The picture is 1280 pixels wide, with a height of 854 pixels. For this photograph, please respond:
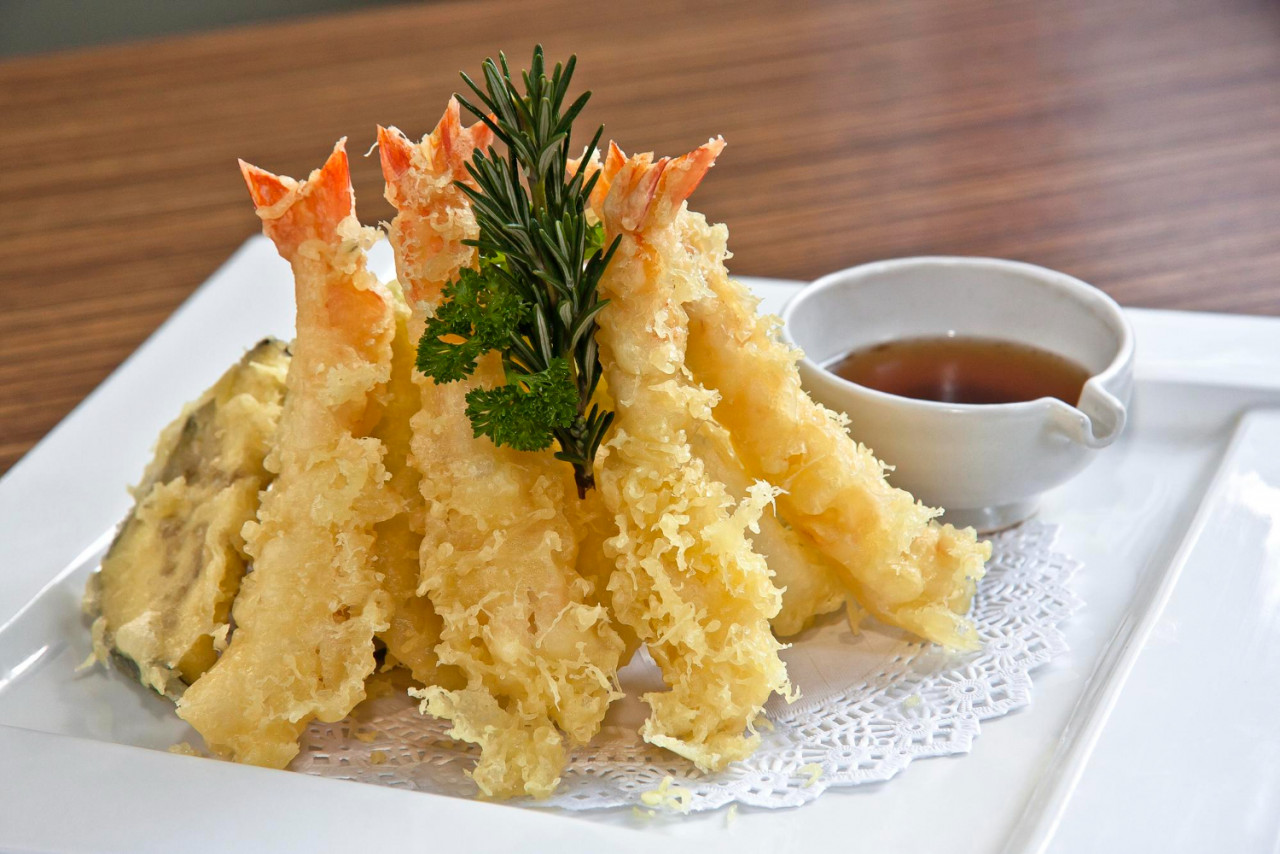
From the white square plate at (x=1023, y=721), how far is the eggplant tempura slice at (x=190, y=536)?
89 mm

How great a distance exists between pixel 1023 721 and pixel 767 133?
8.73 ft

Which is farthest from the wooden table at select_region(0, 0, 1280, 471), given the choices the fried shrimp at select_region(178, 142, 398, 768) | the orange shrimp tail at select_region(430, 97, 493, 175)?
the orange shrimp tail at select_region(430, 97, 493, 175)

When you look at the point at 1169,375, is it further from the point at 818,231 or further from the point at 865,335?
the point at 818,231

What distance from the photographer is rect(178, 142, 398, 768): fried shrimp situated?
173cm

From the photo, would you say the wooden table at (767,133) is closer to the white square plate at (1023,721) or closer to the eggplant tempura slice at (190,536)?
the white square plate at (1023,721)

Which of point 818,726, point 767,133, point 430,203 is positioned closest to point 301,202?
point 430,203

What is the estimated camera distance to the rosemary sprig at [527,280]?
166 cm

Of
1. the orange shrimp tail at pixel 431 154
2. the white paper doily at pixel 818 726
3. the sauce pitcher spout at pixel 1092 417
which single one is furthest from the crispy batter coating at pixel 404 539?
the sauce pitcher spout at pixel 1092 417

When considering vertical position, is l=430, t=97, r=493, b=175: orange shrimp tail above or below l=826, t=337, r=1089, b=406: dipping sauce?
above

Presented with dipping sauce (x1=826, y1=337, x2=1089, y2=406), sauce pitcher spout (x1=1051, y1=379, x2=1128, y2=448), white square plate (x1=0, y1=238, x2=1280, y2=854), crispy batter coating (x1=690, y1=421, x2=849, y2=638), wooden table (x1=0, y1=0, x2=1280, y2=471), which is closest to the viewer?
white square plate (x1=0, y1=238, x2=1280, y2=854)

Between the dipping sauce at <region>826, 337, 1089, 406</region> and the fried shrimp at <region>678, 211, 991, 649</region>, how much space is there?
446mm

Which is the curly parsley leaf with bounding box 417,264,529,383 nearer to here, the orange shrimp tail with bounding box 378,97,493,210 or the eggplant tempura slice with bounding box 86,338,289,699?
the orange shrimp tail with bounding box 378,97,493,210

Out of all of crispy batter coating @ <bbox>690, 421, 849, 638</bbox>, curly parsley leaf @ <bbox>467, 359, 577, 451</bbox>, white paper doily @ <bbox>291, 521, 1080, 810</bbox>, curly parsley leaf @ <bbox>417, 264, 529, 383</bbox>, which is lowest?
white paper doily @ <bbox>291, 521, 1080, 810</bbox>

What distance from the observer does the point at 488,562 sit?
1.73 metres
